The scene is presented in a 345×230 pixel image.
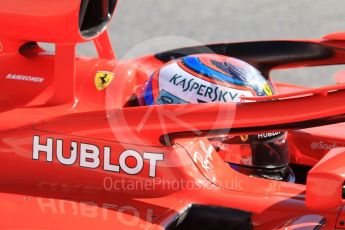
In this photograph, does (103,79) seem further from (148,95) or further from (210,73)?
(210,73)

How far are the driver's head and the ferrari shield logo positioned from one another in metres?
0.14

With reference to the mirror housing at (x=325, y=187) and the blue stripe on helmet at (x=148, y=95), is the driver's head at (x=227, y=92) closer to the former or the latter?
the blue stripe on helmet at (x=148, y=95)

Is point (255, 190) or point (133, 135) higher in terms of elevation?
point (133, 135)

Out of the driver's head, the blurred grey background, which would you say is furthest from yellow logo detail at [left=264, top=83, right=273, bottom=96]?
the blurred grey background

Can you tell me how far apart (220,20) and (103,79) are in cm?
212

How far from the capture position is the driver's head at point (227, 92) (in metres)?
2.47

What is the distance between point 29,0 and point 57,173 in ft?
1.87

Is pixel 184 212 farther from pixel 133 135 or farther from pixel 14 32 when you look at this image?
pixel 14 32

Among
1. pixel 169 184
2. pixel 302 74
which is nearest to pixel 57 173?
pixel 169 184

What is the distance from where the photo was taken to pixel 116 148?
93.1 inches

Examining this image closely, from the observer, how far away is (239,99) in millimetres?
2418

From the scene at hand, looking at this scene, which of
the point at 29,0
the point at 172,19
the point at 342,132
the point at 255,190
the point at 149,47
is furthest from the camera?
the point at 172,19

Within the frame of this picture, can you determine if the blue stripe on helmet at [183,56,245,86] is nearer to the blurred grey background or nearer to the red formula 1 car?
the red formula 1 car

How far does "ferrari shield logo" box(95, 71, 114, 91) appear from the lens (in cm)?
253
